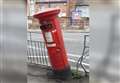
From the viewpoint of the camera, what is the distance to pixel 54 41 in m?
4.97

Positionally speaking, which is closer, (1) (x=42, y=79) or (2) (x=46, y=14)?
(2) (x=46, y=14)

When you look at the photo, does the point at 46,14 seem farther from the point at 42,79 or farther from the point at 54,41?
the point at 42,79

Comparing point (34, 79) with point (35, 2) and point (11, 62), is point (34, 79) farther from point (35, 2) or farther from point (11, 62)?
point (35, 2)

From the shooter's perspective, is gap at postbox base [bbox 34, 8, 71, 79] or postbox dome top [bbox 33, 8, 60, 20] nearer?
postbox dome top [bbox 33, 8, 60, 20]

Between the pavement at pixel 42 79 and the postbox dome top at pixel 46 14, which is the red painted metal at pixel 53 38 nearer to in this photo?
the postbox dome top at pixel 46 14

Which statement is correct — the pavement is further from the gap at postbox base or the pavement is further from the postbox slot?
the postbox slot

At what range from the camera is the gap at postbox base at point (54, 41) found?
486 centimetres

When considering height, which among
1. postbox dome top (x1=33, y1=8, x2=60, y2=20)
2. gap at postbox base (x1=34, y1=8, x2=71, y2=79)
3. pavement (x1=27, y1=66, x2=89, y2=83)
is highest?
postbox dome top (x1=33, y1=8, x2=60, y2=20)

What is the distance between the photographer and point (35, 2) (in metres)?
10.8

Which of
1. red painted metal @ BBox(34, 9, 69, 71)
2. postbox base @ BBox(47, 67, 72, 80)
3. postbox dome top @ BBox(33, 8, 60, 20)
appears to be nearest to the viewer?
postbox dome top @ BBox(33, 8, 60, 20)

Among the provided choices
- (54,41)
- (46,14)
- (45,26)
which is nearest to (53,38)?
(54,41)

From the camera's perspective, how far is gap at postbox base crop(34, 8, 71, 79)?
4.86m

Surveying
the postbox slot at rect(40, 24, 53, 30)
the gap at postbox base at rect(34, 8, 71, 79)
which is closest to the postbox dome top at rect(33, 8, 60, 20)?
the gap at postbox base at rect(34, 8, 71, 79)

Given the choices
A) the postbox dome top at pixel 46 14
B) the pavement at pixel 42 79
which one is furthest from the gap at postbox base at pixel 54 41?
the pavement at pixel 42 79
